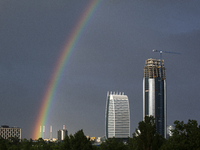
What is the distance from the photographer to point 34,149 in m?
140

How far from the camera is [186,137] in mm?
41781

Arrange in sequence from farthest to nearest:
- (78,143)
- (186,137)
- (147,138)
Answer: (78,143) → (147,138) → (186,137)

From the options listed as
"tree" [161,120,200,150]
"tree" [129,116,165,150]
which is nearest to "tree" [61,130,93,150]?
"tree" [129,116,165,150]

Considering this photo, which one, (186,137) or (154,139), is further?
(154,139)

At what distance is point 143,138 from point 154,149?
3.46m

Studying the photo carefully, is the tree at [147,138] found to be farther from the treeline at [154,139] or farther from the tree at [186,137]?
the tree at [186,137]

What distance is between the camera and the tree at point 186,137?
41.0 m

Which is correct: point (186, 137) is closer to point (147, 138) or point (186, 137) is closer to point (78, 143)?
point (147, 138)

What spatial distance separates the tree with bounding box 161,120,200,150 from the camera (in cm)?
4100

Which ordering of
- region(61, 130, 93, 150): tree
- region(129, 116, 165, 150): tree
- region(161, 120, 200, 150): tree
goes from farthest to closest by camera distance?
1. region(61, 130, 93, 150): tree
2. region(129, 116, 165, 150): tree
3. region(161, 120, 200, 150): tree

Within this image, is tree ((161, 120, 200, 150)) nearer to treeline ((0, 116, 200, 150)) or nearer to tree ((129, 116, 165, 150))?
treeline ((0, 116, 200, 150))

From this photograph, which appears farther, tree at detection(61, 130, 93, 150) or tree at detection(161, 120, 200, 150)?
tree at detection(61, 130, 93, 150)

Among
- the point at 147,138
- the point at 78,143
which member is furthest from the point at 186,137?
the point at 78,143

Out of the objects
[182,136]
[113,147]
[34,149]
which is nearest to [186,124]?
[182,136]
